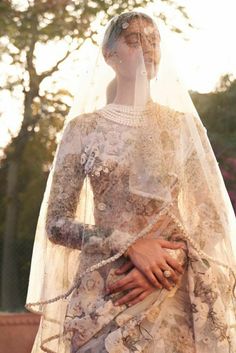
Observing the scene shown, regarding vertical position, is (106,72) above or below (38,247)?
above

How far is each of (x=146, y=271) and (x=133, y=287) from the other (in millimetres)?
44

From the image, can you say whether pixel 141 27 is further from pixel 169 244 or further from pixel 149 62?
pixel 169 244

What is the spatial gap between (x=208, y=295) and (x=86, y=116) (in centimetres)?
49

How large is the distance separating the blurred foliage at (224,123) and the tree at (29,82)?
133 cm

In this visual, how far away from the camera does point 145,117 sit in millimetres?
2244

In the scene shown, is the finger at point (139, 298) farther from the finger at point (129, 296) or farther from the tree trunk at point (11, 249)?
the tree trunk at point (11, 249)

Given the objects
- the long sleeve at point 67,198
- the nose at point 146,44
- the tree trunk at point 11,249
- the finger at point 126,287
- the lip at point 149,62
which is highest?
the tree trunk at point 11,249

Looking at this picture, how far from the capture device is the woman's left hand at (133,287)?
6.82ft

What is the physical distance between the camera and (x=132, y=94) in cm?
227

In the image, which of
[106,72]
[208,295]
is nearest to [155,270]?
[208,295]

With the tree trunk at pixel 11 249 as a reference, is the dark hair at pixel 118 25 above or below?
below

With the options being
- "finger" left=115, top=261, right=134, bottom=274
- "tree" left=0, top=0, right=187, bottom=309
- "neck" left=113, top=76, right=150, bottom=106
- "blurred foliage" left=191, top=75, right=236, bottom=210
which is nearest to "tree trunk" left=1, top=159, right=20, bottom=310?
"tree" left=0, top=0, right=187, bottom=309

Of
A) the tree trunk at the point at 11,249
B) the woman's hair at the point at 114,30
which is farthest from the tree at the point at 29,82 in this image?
the woman's hair at the point at 114,30

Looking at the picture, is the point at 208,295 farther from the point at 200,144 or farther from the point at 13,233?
the point at 13,233
